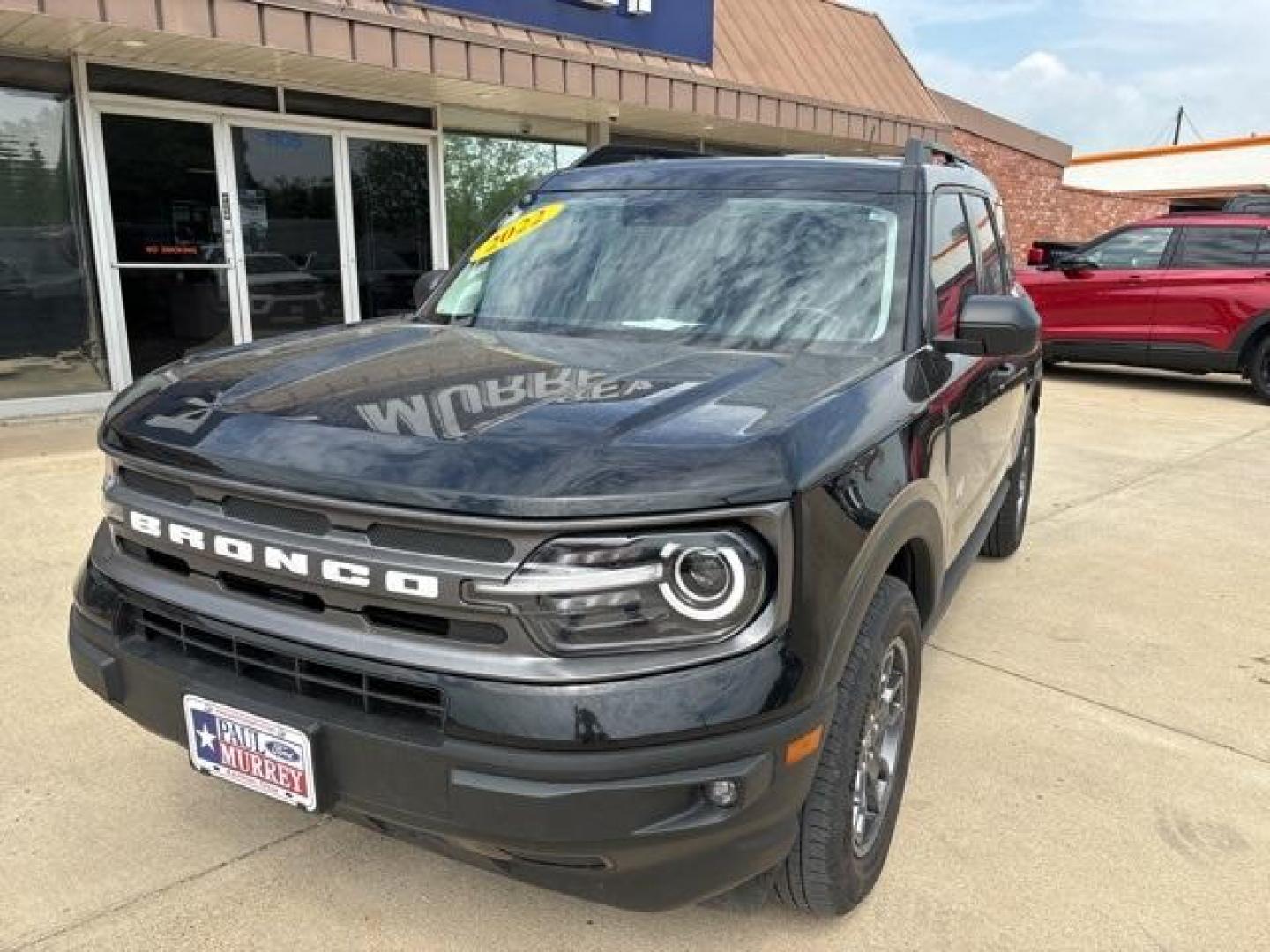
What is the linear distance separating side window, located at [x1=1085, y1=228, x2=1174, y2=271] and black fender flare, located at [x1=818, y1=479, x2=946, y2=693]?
9.72 m

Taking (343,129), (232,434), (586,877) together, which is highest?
(343,129)

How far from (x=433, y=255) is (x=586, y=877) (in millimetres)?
9096

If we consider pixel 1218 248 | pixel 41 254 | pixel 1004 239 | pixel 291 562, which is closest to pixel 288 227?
pixel 41 254

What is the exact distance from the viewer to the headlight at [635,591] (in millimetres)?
1739

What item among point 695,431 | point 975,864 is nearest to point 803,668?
point 695,431

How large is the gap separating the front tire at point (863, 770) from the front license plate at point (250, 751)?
101 cm

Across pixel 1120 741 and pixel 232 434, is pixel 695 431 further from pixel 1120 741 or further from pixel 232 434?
pixel 1120 741

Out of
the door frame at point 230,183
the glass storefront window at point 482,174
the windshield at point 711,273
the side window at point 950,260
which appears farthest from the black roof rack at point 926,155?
the glass storefront window at point 482,174

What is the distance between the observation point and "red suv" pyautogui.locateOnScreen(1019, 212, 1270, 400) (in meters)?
10.3

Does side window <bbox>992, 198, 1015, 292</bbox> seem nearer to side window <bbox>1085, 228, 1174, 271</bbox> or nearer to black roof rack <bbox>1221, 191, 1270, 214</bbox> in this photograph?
side window <bbox>1085, 228, 1174, 271</bbox>

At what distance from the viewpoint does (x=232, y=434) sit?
2.02 metres

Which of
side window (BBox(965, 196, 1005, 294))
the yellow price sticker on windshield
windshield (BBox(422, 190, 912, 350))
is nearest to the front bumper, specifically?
windshield (BBox(422, 190, 912, 350))

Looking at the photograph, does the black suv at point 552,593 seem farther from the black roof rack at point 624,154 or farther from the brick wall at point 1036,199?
the brick wall at point 1036,199

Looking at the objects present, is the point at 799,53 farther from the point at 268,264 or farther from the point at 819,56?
the point at 268,264
